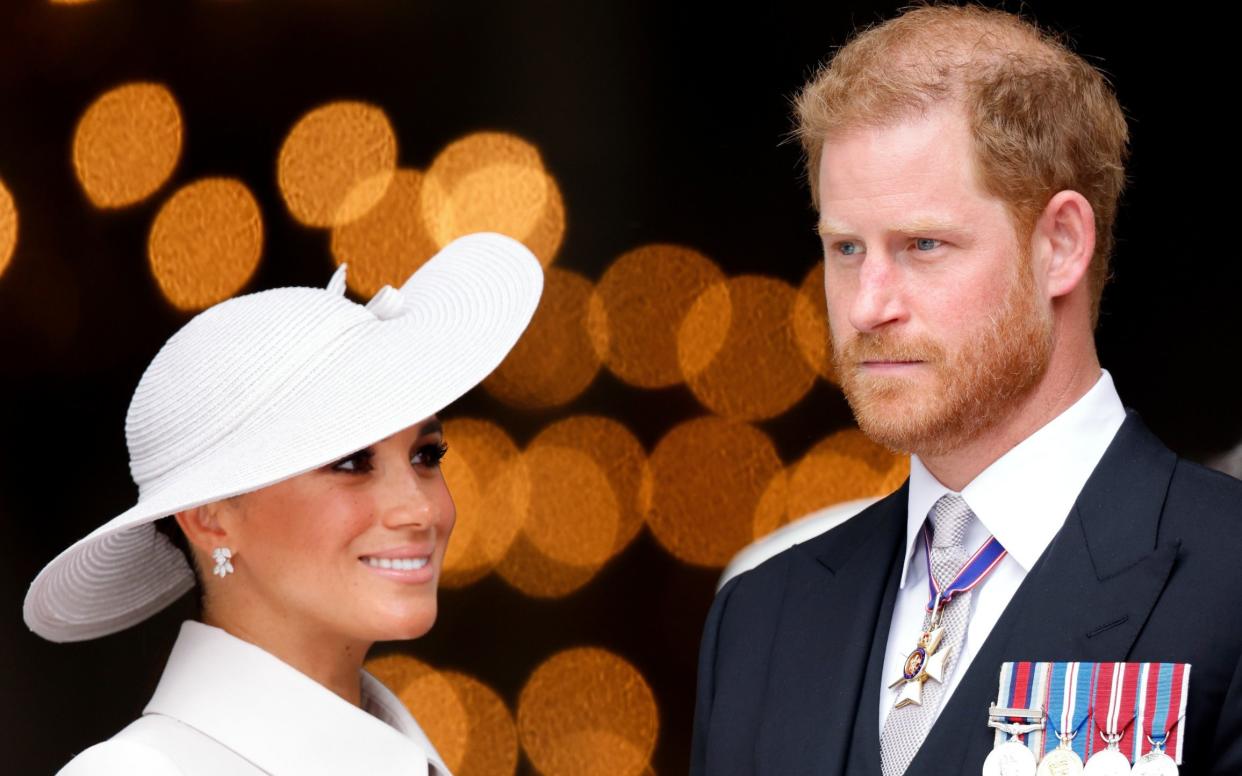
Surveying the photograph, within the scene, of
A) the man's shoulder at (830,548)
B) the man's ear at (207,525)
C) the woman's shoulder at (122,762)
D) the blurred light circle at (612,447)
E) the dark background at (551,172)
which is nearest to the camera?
the woman's shoulder at (122,762)

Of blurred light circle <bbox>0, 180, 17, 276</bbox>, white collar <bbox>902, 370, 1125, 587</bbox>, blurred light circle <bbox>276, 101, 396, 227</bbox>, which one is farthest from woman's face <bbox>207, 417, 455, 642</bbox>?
blurred light circle <bbox>276, 101, 396, 227</bbox>

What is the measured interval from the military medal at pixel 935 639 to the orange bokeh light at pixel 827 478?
138 centimetres

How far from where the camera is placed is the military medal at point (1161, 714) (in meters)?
1.60

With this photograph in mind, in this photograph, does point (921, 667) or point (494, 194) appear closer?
point (921, 667)

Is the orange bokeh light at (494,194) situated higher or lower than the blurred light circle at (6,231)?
higher

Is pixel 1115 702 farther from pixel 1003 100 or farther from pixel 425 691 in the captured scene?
pixel 425 691

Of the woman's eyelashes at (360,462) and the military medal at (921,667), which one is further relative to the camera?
the woman's eyelashes at (360,462)

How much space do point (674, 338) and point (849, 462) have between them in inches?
16.2

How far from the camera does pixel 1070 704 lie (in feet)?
5.51

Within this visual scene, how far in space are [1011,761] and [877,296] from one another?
496 mm

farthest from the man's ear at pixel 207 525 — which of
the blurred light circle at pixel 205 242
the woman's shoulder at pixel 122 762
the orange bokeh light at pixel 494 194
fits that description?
the orange bokeh light at pixel 494 194

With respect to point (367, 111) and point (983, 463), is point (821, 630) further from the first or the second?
point (367, 111)

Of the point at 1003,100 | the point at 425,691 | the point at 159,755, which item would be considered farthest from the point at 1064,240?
the point at 425,691

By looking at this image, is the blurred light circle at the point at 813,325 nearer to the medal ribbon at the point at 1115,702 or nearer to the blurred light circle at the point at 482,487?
the blurred light circle at the point at 482,487
